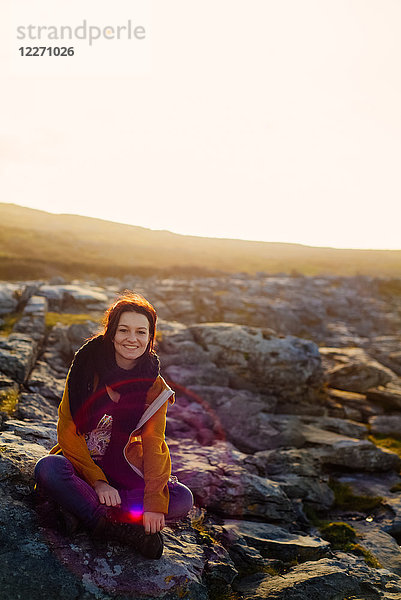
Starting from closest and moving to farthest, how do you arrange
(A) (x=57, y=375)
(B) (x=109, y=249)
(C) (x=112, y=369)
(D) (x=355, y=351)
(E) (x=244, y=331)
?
(C) (x=112, y=369) → (A) (x=57, y=375) → (E) (x=244, y=331) → (D) (x=355, y=351) → (B) (x=109, y=249)

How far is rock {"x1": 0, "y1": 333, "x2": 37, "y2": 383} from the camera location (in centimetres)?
1155

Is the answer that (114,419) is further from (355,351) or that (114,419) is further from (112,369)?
(355,351)

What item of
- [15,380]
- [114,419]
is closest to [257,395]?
[15,380]

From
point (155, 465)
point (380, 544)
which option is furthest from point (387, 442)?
point (155, 465)

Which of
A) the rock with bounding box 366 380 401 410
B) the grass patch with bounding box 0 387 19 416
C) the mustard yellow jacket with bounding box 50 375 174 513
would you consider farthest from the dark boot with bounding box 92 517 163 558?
the rock with bounding box 366 380 401 410

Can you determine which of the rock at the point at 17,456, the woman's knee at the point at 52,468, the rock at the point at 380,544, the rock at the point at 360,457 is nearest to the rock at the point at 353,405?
the rock at the point at 360,457

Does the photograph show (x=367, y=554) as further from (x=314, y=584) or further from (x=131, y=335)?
(x=131, y=335)

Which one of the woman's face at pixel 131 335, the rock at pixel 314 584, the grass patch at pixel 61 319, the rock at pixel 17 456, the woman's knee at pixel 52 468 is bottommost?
the rock at pixel 314 584

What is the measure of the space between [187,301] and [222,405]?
72.9 ft

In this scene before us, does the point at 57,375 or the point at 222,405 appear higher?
the point at 57,375

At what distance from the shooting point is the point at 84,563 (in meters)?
5.10

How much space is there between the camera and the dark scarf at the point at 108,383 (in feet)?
18.7

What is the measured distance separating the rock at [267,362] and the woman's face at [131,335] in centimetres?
1167

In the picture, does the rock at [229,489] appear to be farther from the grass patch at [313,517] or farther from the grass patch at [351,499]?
the grass patch at [351,499]
